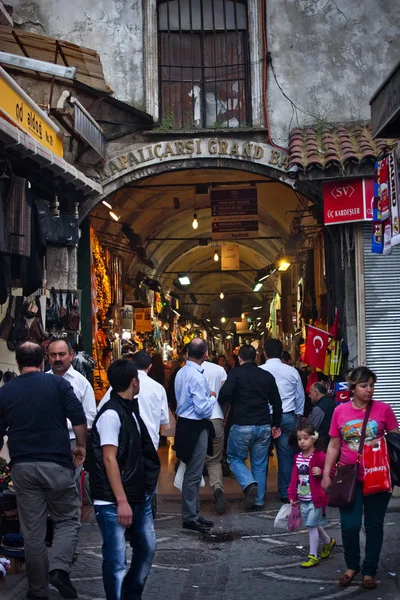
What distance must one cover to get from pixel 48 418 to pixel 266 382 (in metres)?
4.95

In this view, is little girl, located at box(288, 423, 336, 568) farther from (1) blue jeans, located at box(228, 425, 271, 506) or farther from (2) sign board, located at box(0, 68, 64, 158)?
(2) sign board, located at box(0, 68, 64, 158)

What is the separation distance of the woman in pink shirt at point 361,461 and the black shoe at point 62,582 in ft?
6.78

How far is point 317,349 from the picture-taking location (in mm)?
14117

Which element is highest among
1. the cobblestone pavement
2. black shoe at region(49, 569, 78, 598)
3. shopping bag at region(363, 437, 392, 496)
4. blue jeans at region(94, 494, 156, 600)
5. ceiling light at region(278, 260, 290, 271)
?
ceiling light at region(278, 260, 290, 271)

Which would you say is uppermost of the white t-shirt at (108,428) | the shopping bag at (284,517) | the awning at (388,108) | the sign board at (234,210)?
the sign board at (234,210)

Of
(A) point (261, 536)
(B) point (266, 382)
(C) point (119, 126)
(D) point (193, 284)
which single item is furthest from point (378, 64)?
(D) point (193, 284)

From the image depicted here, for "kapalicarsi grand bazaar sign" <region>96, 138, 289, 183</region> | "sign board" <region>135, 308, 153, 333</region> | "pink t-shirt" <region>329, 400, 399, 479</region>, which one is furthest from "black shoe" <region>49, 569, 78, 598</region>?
"sign board" <region>135, 308, 153, 333</region>

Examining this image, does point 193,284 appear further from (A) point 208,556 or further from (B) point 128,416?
(B) point 128,416

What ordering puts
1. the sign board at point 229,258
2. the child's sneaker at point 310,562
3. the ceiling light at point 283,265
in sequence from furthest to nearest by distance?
the sign board at point 229,258 < the ceiling light at point 283,265 < the child's sneaker at point 310,562

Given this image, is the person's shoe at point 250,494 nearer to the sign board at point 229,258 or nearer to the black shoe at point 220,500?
the black shoe at point 220,500

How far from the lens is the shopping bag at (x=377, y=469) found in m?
7.04

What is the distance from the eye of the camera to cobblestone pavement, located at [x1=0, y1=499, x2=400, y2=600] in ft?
24.0

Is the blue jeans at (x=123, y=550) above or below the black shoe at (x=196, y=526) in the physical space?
above

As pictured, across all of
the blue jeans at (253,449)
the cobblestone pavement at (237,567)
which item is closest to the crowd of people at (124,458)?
the cobblestone pavement at (237,567)
